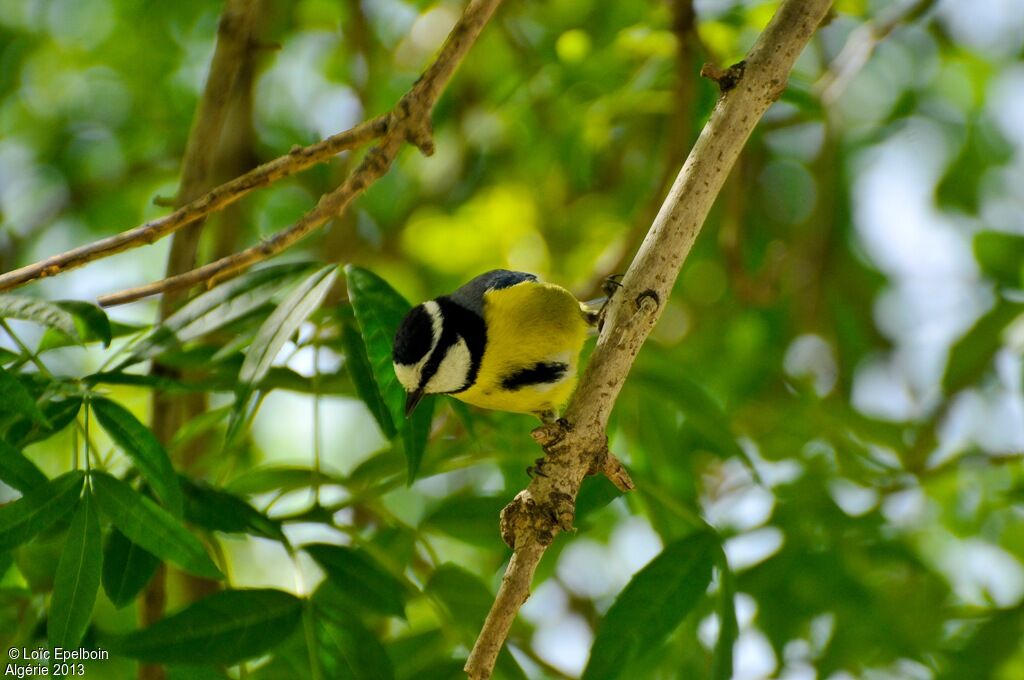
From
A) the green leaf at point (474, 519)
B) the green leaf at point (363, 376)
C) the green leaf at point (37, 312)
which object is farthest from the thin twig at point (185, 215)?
the green leaf at point (474, 519)

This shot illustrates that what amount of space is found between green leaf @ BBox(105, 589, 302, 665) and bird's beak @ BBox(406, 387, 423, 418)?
322 millimetres

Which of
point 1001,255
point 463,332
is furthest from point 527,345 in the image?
point 1001,255

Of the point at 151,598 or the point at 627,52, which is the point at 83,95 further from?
the point at 151,598

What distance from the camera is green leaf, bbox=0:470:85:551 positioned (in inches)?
51.6

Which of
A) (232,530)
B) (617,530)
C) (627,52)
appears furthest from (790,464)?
(232,530)

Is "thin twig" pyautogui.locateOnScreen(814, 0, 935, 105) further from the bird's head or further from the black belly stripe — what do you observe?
the bird's head

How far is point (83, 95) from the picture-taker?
3.29 meters

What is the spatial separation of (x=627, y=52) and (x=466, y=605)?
1460 millimetres

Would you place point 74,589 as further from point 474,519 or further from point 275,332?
point 474,519

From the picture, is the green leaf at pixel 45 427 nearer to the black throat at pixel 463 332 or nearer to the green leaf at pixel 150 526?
the green leaf at pixel 150 526

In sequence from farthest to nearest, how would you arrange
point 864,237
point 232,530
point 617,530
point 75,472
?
point 864,237
point 617,530
point 232,530
point 75,472

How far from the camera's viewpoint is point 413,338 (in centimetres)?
178

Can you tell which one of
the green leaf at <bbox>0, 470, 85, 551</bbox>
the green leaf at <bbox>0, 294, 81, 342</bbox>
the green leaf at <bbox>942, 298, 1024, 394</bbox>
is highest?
the green leaf at <bbox>942, 298, 1024, 394</bbox>

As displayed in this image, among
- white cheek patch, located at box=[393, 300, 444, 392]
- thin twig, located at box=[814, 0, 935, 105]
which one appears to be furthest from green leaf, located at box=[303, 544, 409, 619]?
thin twig, located at box=[814, 0, 935, 105]
